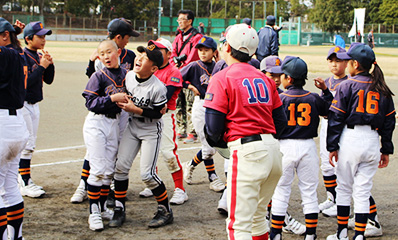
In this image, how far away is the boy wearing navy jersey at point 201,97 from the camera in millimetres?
7125

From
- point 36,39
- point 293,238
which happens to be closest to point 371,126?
point 293,238

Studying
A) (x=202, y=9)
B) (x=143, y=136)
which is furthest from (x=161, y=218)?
(x=202, y=9)

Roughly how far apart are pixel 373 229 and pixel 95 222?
3.26m

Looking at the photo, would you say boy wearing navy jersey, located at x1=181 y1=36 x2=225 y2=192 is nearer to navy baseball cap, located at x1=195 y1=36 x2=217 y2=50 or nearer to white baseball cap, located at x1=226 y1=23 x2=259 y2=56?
navy baseball cap, located at x1=195 y1=36 x2=217 y2=50

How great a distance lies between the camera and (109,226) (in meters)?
5.64

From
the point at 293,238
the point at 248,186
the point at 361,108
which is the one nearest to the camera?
the point at 248,186

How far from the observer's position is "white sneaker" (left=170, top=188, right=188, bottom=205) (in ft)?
21.2

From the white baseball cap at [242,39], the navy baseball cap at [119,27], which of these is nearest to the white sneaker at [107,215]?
the navy baseball cap at [119,27]

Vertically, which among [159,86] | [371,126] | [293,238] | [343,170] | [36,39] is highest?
[36,39]

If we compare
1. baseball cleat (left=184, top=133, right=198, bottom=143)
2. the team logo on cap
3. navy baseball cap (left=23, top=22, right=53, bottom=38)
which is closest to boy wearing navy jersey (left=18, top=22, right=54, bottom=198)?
navy baseball cap (left=23, top=22, right=53, bottom=38)

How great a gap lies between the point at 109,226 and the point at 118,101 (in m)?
1.54

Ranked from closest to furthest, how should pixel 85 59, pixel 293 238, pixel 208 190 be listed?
pixel 293 238 → pixel 208 190 → pixel 85 59

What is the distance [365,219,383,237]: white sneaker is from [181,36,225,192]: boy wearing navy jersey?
2.27 m

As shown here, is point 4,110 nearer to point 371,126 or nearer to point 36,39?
point 36,39
